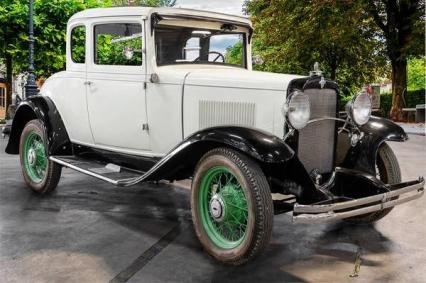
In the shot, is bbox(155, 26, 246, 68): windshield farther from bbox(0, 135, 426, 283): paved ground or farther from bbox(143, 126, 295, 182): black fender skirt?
bbox(0, 135, 426, 283): paved ground

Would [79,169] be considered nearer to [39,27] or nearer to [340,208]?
[340,208]

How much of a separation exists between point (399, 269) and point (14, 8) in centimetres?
1896

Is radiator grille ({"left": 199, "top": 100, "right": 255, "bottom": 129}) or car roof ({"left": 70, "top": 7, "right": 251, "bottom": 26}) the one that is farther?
car roof ({"left": 70, "top": 7, "right": 251, "bottom": 26})

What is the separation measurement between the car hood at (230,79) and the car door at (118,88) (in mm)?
400

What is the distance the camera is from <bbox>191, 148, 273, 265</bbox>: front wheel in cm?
337

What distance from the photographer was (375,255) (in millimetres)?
3871

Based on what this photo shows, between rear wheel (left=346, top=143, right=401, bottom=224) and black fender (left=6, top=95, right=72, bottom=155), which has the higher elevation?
black fender (left=6, top=95, right=72, bottom=155)

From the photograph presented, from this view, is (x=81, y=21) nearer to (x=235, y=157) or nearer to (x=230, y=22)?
(x=230, y=22)

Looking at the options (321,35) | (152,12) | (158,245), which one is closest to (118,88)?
(152,12)

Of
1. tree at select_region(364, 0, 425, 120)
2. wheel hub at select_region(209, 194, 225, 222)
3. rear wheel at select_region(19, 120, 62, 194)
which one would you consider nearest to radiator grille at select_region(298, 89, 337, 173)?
wheel hub at select_region(209, 194, 225, 222)

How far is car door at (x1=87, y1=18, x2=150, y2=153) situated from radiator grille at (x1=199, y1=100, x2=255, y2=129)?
709mm

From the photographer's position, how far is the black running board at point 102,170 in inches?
178

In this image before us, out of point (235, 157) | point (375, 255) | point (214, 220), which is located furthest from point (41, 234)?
point (375, 255)

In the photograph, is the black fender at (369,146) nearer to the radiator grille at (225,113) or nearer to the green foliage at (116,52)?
the radiator grille at (225,113)
